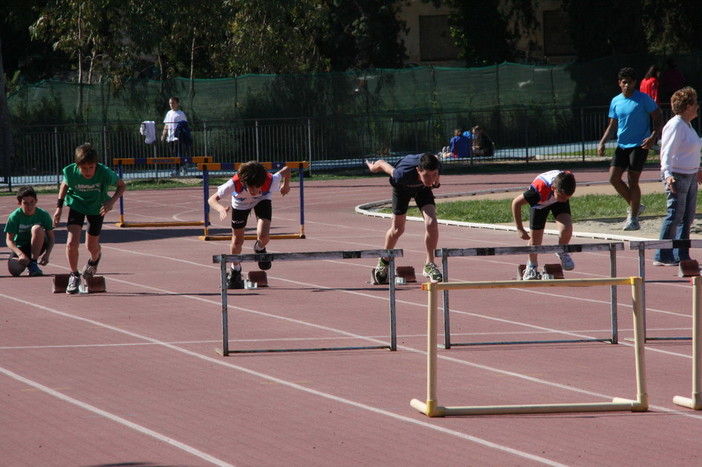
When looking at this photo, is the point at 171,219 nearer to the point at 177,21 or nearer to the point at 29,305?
the point at 29,305

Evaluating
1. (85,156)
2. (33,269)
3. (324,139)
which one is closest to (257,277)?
(85,156)

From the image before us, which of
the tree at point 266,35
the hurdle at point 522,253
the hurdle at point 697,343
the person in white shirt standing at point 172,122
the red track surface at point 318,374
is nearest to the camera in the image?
the red track surface at point 318,374

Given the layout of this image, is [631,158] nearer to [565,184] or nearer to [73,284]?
[565,184]

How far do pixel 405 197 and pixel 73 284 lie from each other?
11.7ft

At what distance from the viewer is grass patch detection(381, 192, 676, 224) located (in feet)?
61.6

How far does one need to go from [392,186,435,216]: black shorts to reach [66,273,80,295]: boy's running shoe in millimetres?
3379

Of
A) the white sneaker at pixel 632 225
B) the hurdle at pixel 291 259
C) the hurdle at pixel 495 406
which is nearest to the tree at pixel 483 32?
the white sneaker at pixel 632 225

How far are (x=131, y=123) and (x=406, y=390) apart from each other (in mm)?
24631

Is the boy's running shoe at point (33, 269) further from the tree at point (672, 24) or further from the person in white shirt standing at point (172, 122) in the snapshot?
the tree at point (672, 24)

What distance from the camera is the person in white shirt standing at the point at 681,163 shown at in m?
12.8

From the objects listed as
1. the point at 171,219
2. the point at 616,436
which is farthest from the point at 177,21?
the point at 616,436

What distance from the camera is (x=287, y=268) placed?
14.5 metres

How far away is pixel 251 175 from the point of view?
12.2 metres

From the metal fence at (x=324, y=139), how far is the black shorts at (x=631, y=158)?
15599 mm
